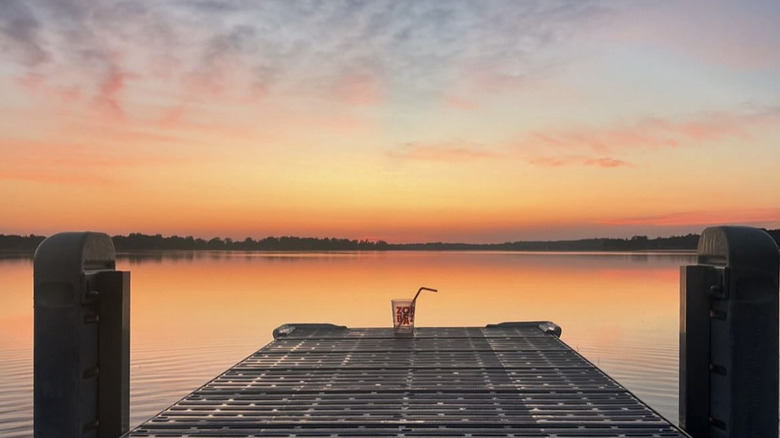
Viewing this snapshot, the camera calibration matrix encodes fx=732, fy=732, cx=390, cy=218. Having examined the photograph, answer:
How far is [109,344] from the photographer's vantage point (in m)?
5.00

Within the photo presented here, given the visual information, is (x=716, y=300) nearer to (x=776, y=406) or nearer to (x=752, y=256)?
(x=752, y=256)

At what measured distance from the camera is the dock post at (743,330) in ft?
15.1

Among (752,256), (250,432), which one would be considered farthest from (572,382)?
(250,432)

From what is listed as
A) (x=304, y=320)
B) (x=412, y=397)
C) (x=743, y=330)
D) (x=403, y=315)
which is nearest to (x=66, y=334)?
(x=412, y=397)

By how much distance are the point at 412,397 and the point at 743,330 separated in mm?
2327

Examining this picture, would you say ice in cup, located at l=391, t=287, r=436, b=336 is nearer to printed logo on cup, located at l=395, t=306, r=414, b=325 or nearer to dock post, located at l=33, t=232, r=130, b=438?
printed logo on cup, located at l=395, t=306, r=414, b=325

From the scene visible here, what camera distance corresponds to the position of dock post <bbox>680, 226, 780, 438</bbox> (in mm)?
4617

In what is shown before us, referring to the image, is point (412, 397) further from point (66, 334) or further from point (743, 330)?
point (66, 334)

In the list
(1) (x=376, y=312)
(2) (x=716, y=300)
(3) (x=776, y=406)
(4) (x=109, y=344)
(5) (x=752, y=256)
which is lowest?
(1) (x=376, y=312)

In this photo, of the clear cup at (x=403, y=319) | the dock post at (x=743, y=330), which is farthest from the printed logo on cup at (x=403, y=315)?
the dock post at (x=743, y=330)

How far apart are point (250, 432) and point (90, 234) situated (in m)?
1.66

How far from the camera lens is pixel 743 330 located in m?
4.66

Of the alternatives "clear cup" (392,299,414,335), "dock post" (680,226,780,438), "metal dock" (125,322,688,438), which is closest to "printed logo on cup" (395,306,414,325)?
"clear cup" (392,299,414,335)

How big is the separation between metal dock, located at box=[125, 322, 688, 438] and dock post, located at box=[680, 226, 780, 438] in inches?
19.2
